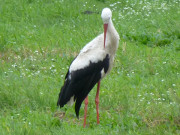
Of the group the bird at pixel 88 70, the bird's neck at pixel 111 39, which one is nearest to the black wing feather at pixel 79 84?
the bird at pixel 88 70

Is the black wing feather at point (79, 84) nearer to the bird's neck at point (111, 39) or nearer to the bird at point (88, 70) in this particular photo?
the bird at point (88, 70)

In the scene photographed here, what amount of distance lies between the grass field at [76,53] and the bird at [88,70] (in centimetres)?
29

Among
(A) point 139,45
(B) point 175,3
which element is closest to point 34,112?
(A) point 139,45

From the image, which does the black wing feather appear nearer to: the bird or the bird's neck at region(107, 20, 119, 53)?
the bird

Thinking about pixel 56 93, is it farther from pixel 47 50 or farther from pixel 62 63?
pixel 47 50

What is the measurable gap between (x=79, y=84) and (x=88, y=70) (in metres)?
0.20

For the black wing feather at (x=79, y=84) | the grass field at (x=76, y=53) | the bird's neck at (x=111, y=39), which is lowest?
the grass field at (x=76, y=53)

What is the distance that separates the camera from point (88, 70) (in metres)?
5.77

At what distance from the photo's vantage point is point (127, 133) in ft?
17.0

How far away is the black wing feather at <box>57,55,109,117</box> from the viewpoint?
567cm

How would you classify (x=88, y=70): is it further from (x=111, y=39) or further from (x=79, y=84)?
(x=111, y=39)

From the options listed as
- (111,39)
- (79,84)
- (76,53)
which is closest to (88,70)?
(79,84)

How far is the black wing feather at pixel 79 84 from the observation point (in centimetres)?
567

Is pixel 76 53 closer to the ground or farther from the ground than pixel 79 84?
closer to the ground
